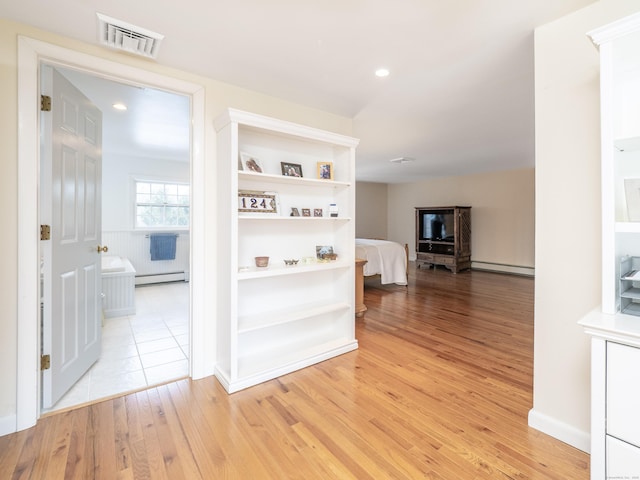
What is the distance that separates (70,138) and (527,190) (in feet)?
24.5

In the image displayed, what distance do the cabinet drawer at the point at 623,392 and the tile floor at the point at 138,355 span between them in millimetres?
2471

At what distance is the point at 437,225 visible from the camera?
7.50 meters

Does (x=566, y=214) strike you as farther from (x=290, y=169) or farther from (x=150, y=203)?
(x=150, y=203)

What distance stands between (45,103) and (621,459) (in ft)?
10.5

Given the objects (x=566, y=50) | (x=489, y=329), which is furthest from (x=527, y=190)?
(x=566, y=50)

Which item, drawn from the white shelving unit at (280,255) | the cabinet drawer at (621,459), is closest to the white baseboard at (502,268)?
the white shelving unit at (280,255)

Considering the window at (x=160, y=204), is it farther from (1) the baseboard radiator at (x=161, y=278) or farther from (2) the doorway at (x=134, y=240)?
(1) the baseboard radiator at (x=161, y=278)

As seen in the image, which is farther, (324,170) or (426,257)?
(426,257)

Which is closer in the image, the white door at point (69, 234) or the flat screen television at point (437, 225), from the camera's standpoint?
the white door at point (69, 234)

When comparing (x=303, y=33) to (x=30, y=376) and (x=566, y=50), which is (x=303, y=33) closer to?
(x=566, y=50)

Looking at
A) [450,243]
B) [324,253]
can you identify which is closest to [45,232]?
[324,253]

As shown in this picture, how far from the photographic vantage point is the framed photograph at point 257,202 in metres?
2.29

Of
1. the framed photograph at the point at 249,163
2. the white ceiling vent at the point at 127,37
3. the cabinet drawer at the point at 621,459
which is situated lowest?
the cabinet drawer at the point at 621,459

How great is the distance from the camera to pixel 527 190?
639 cm
